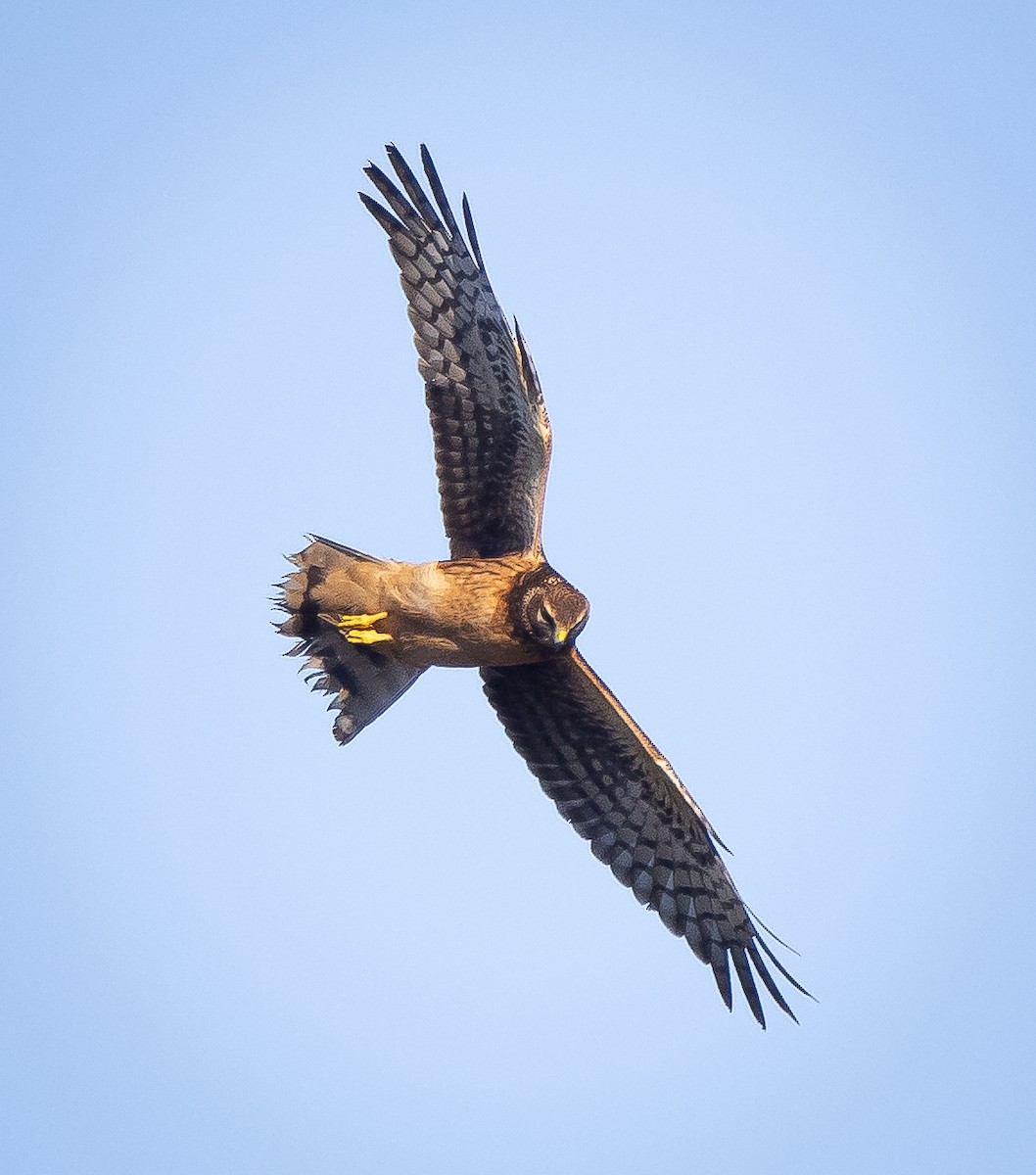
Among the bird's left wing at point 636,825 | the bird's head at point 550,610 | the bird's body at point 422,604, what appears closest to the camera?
the bird's head at point 550,610

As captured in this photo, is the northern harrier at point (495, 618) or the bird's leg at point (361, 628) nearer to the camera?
the northern harrier at point (495, 618)

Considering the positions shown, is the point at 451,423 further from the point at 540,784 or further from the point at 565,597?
the point at 540,784

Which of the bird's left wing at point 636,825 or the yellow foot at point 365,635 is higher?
the yellow foot at point 365,635

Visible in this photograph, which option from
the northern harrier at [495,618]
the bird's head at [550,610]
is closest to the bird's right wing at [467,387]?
the northern harrier at [495,618]

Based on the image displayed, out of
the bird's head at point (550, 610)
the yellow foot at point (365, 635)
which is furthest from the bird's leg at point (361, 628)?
the bird's head at point (550, 610)

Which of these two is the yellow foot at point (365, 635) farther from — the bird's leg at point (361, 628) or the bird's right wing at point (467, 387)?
the bird's right wing at point (467, 387)

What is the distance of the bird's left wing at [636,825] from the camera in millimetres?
11844

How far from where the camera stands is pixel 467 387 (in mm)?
11391

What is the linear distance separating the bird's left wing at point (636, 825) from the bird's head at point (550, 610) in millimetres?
1050

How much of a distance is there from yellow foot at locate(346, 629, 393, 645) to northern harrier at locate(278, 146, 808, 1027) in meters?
0.01

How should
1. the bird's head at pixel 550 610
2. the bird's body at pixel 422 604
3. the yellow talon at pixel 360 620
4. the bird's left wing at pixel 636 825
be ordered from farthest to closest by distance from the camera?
the bird's left wing at pixel 636 825
the yellow talon at pixel 360 620
the bird's body at pixel 422 604
the bird's head at pixel 550 610

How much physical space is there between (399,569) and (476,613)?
1.79ft

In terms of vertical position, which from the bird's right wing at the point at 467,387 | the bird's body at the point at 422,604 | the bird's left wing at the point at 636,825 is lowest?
the bird's left wing at the point at 636,825

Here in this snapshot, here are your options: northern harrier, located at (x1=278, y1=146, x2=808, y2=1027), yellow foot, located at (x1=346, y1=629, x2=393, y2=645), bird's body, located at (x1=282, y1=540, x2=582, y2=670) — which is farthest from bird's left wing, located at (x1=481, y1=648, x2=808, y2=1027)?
yellow foot, located at (x1=346, y1=629, x2=393, y2=645)
